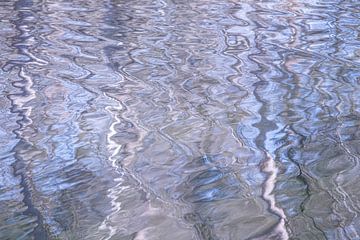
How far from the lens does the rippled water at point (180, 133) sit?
1.76m

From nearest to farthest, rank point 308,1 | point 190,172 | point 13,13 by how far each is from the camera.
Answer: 1. point 190,172
2. point 13,13
3. point 308,1

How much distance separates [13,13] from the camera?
5414mm

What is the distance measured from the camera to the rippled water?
1.76 m

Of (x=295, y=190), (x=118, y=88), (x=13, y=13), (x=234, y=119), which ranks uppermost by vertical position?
(x=295, y=190)

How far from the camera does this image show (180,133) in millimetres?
2443

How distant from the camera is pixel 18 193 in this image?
1950mm

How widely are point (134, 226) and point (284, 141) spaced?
80 centimetres

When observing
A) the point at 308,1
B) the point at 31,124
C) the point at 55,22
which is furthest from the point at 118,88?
the point at 308,1

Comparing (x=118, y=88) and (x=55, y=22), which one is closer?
(x=118, y=88)

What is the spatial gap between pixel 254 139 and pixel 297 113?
347 millimetres

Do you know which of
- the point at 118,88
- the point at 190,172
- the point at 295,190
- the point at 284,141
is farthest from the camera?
the point at 118,88

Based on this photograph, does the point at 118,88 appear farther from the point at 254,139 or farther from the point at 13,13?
the point at 13,13

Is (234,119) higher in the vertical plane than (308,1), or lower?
higher

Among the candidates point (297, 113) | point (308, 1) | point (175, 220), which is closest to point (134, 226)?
point (175, 220)
